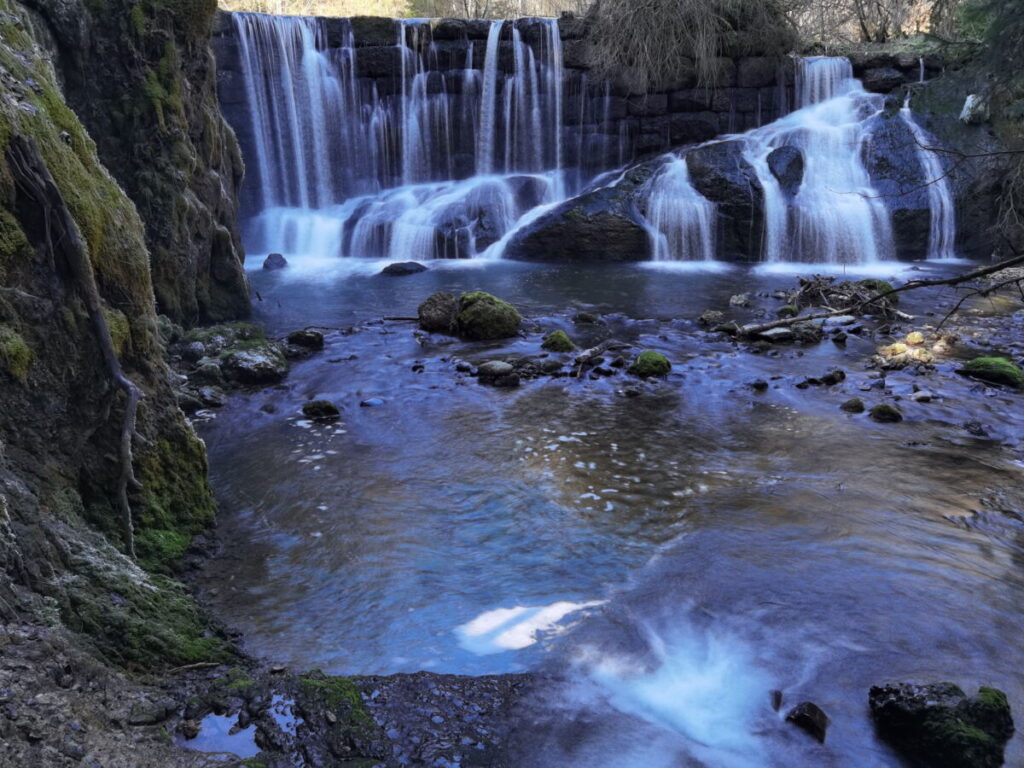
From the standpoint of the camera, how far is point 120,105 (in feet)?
31.9

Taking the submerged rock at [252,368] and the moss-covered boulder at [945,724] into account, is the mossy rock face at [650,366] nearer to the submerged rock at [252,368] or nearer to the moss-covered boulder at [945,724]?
the submerged rock at [252,368]

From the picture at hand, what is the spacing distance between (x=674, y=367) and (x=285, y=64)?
14.3 m

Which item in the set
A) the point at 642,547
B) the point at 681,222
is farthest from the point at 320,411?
the point at 681,222

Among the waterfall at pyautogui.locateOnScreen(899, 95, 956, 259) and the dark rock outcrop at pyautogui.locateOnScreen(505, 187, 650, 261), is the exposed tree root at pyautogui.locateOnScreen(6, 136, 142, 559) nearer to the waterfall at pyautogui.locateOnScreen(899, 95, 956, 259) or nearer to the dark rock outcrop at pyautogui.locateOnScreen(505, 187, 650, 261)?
the dark rock outcrop at pyautogui.locateOnScreen(505, 187, 650, 261)

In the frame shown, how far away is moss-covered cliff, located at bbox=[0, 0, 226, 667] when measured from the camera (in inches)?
133

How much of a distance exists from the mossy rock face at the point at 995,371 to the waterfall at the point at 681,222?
8659 millimetres

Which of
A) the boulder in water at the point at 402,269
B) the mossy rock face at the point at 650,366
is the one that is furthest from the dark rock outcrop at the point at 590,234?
the mossy rock face at the point at 650,366

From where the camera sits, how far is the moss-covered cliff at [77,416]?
3.39 metres

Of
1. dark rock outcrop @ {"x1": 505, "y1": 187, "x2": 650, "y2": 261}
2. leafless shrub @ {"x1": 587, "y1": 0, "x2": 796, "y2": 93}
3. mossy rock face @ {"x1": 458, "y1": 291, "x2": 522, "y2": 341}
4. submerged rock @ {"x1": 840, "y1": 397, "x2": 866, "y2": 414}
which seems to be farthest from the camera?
leafless shrub @ {"x1": 587, "y1": 0, "x2": 796, "y2": 93}

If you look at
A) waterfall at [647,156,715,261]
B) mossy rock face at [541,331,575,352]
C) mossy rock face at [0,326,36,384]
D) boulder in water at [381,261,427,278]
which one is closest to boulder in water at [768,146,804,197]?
waterfall at [647,156,715,261]

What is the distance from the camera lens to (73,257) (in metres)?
4.24

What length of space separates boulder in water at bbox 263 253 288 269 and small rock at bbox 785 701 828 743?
15341 millimetres

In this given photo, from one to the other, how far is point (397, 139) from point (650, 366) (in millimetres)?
13229

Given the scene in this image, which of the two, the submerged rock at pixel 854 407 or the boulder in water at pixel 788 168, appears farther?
the boulder in water at pixel 788 168
